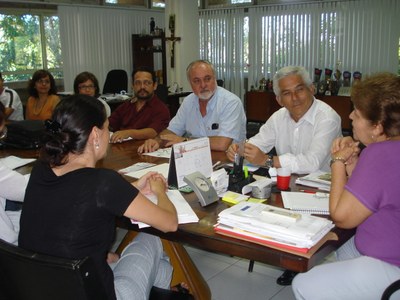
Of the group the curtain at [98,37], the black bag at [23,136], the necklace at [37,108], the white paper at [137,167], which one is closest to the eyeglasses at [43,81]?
the necklace at [37,108]

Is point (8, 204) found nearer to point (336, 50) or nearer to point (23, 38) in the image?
point (23, 38)

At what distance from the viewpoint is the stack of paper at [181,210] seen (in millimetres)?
1531

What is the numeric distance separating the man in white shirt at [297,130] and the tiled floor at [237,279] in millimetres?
99

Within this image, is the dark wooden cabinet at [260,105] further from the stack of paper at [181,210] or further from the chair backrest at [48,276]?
the chair backrest at [48,276]

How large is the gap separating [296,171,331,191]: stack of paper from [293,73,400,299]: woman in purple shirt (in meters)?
0.32

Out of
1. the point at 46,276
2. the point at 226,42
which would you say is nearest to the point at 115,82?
the point at 226,42

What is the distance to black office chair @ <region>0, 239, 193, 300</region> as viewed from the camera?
3.31 ft

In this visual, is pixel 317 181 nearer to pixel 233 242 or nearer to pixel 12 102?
pixel 233 242

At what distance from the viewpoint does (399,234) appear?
4.59 feet

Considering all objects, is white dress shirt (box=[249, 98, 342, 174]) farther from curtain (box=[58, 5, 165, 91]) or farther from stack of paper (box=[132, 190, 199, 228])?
curtain (box=[58, 5, 165, 91])

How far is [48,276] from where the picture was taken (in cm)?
104

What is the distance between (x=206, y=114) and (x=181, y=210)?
176cm

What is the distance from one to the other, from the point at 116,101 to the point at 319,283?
4.79 m

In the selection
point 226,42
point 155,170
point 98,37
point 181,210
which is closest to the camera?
point 181,210
